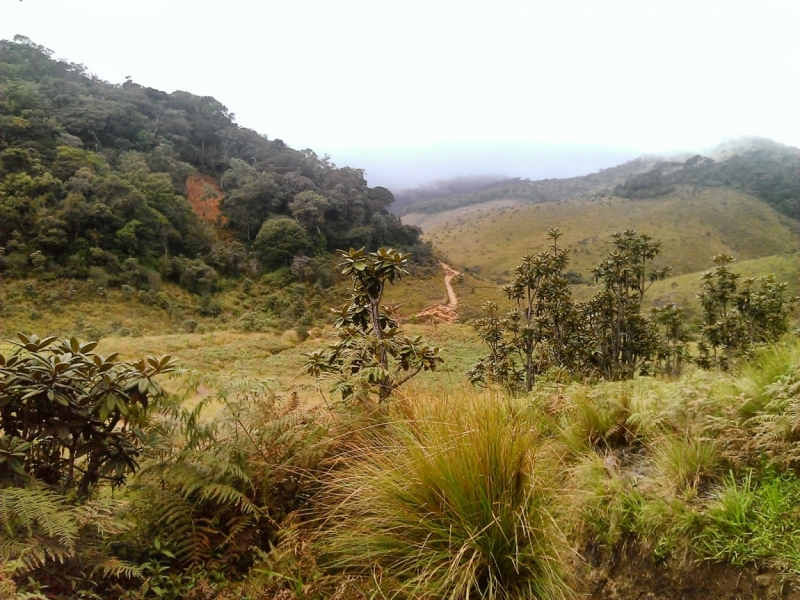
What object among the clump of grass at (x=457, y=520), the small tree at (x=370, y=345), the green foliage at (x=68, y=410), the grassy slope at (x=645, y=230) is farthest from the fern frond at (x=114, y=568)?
the grassy slope at (x=645, y=230)

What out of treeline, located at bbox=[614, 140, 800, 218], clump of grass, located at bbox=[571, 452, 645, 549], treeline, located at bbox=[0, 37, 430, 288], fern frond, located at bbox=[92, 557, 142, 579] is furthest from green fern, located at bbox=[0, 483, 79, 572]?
treeline, located at bbox=[614, 140, 800, 218]

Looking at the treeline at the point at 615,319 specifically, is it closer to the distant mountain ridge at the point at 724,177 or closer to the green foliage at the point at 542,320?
the green foliage at the point at 542,320

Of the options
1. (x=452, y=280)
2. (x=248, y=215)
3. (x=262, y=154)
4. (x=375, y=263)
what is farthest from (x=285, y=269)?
(x=375, y=263)

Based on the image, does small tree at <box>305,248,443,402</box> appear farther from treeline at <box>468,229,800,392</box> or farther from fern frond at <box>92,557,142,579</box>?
treeline at <box>468,229,800,392</box>

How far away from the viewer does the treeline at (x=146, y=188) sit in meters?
38.8

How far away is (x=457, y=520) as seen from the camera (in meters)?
1.93

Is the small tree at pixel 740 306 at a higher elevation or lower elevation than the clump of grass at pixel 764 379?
lower

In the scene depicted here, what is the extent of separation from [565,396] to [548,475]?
1.47 meters

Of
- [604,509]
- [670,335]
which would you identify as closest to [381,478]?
[604,509]

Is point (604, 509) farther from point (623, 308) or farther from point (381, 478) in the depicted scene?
point (623, 308)

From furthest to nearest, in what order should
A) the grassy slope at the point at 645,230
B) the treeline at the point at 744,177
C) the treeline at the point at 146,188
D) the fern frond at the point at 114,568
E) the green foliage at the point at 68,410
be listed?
the treeline at the point at 744,177
the grassy slope at the point at 645,230
the treeline at the point at 146,188
the green foliage at the point at 68,410
the fern frond at the point at 114,568

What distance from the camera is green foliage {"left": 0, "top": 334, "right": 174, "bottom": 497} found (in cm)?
202

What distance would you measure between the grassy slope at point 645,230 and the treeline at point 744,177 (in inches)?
129

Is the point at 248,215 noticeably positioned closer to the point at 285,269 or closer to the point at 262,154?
the point at 285,269
